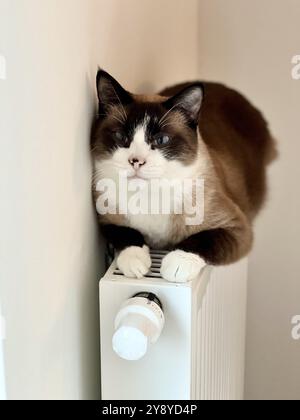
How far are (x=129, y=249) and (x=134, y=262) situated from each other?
39 mm

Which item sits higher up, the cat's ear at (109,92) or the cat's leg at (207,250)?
the cat's ear at (109,92)

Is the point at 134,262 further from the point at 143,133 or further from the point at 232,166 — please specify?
the point at 232,166

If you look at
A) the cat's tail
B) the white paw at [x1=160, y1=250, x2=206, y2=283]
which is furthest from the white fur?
the cat's tail

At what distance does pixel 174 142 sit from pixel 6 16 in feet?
1.27

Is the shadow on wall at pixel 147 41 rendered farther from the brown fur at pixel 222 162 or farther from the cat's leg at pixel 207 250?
the cat's leg at pixel 207 250

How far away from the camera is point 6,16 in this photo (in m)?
0.60

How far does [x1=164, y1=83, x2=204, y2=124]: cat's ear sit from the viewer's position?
919 millimetres

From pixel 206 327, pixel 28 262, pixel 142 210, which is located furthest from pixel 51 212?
pixel 206 327

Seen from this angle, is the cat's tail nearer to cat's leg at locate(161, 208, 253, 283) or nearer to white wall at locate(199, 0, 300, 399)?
white wall at locate(199, 0, 300, 399)

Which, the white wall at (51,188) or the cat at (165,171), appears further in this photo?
the cat at (165,171)

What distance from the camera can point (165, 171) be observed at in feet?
2.98

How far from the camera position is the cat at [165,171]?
884mm

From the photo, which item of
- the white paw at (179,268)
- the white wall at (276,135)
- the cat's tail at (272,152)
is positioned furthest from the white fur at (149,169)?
the white wall at (276,135)
